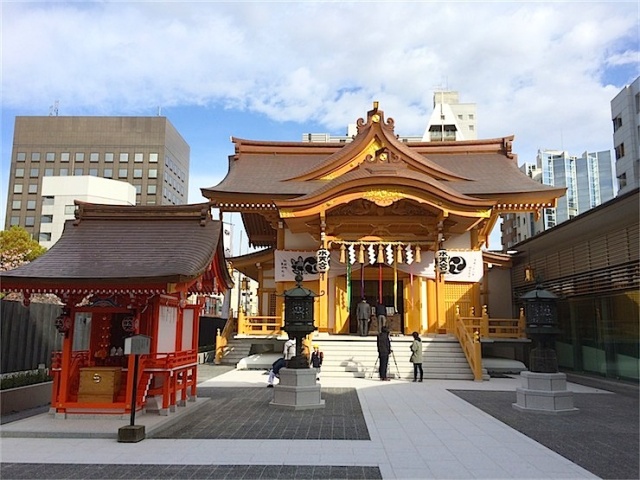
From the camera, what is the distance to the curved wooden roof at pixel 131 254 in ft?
28.2

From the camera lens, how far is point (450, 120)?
77.9 meters

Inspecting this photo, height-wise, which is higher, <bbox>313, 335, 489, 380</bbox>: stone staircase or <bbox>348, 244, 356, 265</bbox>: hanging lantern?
<bbox>348, 244, 356, 265</bbox>: hanging lantern

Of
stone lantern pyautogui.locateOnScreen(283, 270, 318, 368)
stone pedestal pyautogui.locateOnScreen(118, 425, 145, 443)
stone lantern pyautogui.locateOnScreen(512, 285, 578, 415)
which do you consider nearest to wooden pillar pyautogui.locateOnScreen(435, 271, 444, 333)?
stone lantern pyautogui.locateOnScreen(512, 285, 578, 415)

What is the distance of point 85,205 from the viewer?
10922 millimetres

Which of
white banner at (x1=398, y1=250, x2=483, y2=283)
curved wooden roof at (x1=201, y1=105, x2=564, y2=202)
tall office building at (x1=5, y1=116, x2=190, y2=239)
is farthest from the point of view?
tall office building at (x1=5, y1=116, x2=190, y2=239)

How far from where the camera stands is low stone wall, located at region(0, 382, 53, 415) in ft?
31.4

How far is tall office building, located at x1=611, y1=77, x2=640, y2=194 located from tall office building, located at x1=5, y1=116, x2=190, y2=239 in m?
61.8

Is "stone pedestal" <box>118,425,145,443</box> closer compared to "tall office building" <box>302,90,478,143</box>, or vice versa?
"stone pedestal" <box>118,425,145,443</box>

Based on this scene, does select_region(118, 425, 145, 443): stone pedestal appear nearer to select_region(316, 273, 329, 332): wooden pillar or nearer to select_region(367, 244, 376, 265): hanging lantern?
select_region(316, 273, 329, 332): wooden pillar

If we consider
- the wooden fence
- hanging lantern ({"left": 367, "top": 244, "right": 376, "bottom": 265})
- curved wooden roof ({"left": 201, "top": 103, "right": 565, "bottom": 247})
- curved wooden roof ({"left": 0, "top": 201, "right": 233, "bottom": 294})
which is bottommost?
the wooden fence

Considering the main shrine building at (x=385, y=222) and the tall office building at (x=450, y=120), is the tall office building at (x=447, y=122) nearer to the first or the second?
the tall office building at (x=450, y=120)

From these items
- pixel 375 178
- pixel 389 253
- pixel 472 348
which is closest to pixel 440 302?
pixel 389 253

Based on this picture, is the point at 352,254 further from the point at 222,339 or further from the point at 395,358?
the point at 222,339

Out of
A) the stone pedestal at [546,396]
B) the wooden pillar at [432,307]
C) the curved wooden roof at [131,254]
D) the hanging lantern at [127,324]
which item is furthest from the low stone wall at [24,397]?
the wooden pillar at [432,307]
